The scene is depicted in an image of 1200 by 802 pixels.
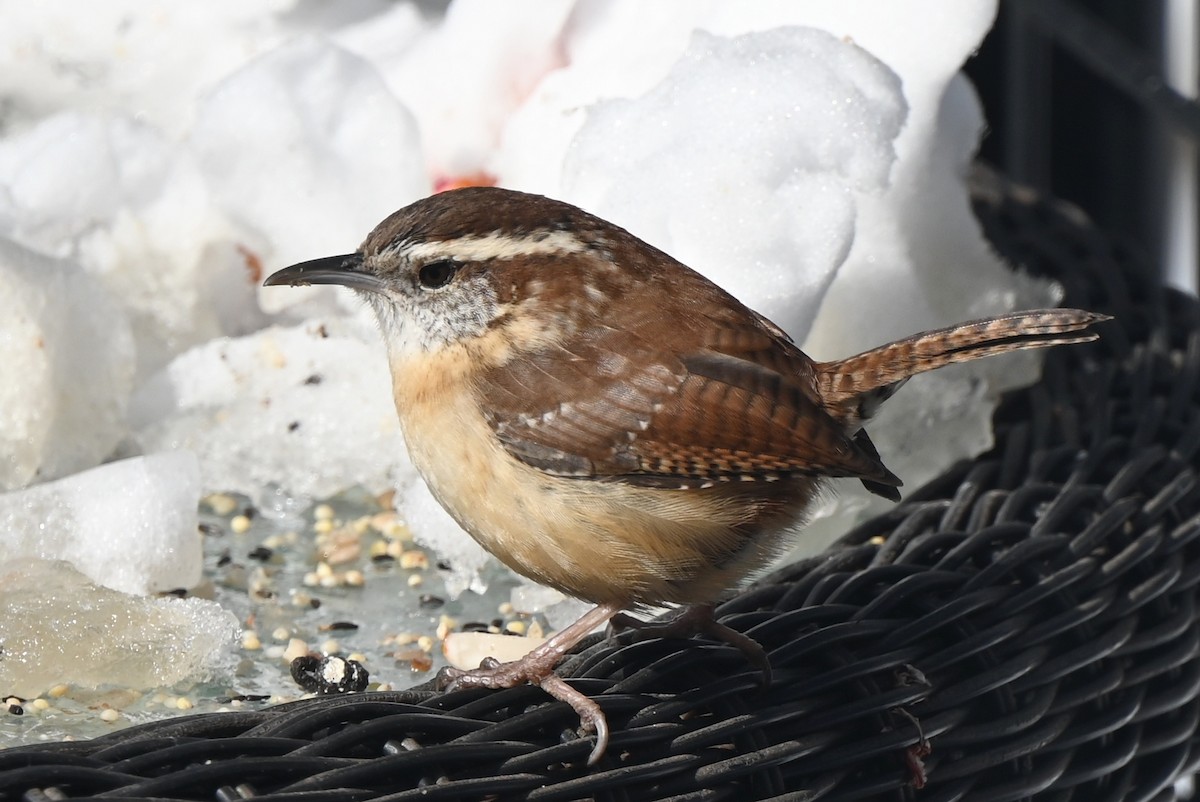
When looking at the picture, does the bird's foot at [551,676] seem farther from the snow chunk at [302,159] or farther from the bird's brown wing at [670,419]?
the snow chunk at [302,159]

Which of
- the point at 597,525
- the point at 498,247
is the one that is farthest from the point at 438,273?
the point at 597,525

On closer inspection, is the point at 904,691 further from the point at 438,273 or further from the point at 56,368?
the point at 56,368

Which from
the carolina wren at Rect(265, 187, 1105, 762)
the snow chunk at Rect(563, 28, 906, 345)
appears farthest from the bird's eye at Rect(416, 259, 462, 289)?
the snow chunk at Rect(563, 28, 906, 345)

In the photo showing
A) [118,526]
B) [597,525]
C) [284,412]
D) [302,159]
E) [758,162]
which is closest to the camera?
[597,525]


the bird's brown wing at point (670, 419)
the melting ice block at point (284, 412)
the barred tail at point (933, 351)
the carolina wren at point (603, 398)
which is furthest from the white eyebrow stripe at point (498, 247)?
the melting ice block at point (284, 412)

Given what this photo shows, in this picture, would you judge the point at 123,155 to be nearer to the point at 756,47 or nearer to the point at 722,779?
the point at 756,47

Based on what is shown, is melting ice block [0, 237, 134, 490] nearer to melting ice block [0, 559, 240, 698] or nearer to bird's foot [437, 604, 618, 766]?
melting ice block [0, 559, 240, 698]
